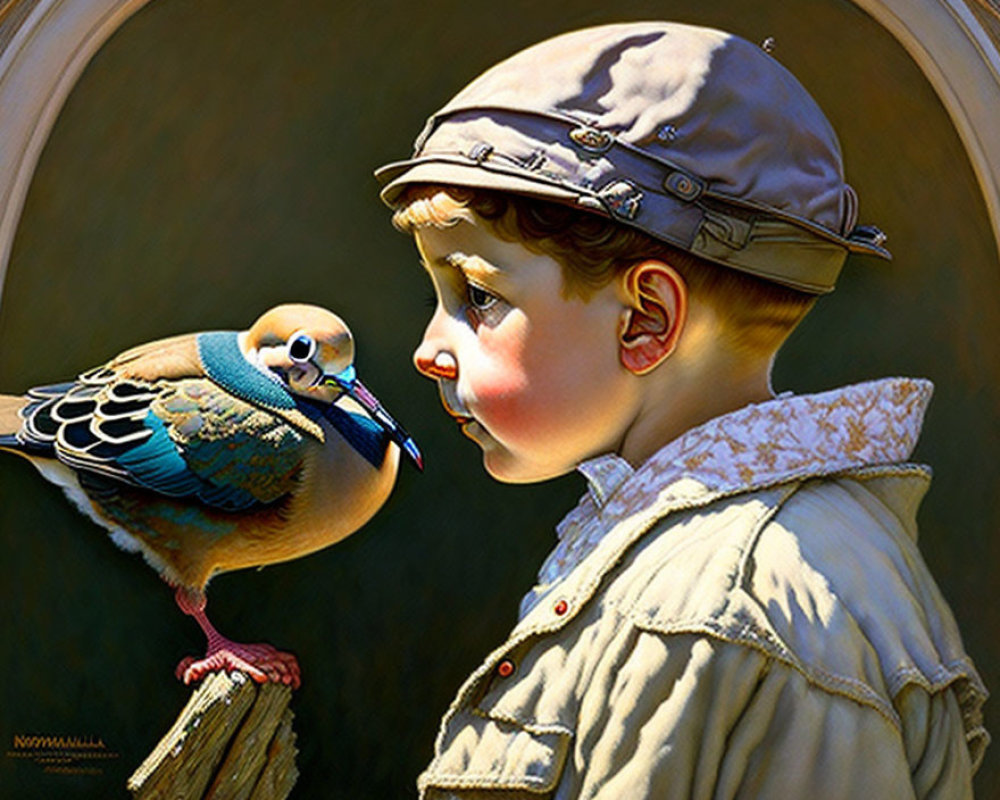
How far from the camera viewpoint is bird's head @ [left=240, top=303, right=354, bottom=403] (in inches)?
62.0

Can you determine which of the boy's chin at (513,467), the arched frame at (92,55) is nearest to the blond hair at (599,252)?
the boy's chin at (513,467)

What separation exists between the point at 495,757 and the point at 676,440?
0.63 ft

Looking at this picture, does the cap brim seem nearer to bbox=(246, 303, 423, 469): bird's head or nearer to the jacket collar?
the jacket collar

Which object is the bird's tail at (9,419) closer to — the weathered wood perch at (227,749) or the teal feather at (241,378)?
the teal feather at (241,378)

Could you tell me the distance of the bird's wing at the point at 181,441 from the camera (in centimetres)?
152

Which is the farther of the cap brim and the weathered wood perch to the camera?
the weathered wood perch

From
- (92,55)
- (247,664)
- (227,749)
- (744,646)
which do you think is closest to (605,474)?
(744,646)

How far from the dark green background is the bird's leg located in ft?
0.09

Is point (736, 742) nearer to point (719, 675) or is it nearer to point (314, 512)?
point (719, 675)

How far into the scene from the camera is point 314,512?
158 cm

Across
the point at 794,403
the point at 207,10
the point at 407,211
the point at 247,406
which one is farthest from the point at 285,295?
the point at 794,403

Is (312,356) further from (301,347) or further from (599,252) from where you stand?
(599,252)

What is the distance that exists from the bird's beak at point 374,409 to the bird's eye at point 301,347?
4cm

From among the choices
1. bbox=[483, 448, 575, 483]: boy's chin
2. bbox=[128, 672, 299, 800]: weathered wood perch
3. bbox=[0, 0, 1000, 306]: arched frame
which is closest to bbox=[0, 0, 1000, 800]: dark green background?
bbox=[0, 0, 1000, 306]: arched frame
